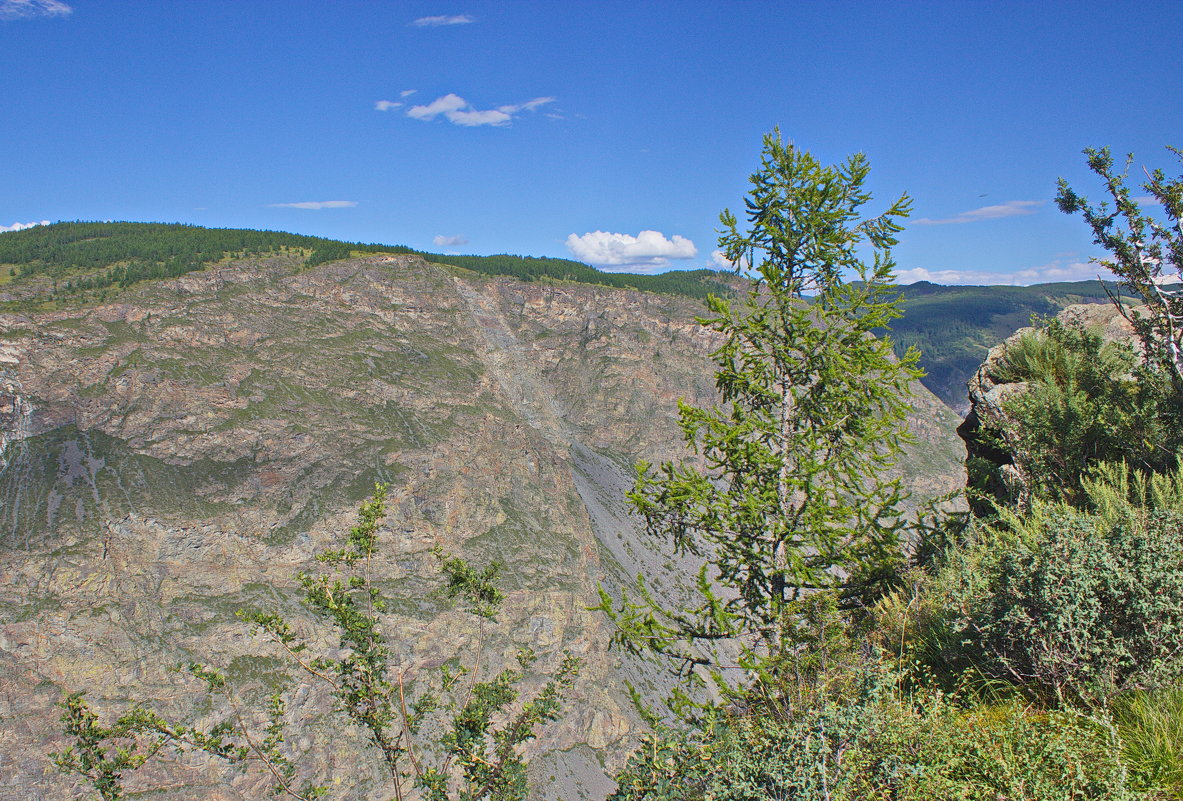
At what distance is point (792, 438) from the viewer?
324 inches

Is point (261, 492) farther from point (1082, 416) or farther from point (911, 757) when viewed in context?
point (911, 757)

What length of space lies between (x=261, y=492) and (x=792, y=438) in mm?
89006

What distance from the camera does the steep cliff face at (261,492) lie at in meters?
66.6

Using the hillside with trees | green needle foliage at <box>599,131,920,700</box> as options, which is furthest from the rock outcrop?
green needle foliage at <box>599,131,920,700</box>

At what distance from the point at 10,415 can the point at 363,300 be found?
53348 millimetres

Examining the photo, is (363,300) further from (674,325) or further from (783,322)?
(783,322)

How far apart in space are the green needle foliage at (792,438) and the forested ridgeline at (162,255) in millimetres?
→ 119225

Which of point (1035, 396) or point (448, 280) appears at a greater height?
point (448, 280)

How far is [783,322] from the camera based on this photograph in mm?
8516

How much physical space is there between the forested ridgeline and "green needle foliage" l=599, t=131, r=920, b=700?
391ft

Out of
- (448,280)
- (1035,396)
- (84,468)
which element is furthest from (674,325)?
(1035,396)

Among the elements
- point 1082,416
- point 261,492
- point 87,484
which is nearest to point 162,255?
point 87,484

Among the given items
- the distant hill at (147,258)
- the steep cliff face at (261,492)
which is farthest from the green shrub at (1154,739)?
the distant hill at (147,258)

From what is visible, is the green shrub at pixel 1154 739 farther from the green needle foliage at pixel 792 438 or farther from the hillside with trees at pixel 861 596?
the green needle foliage at pixel 792 438
